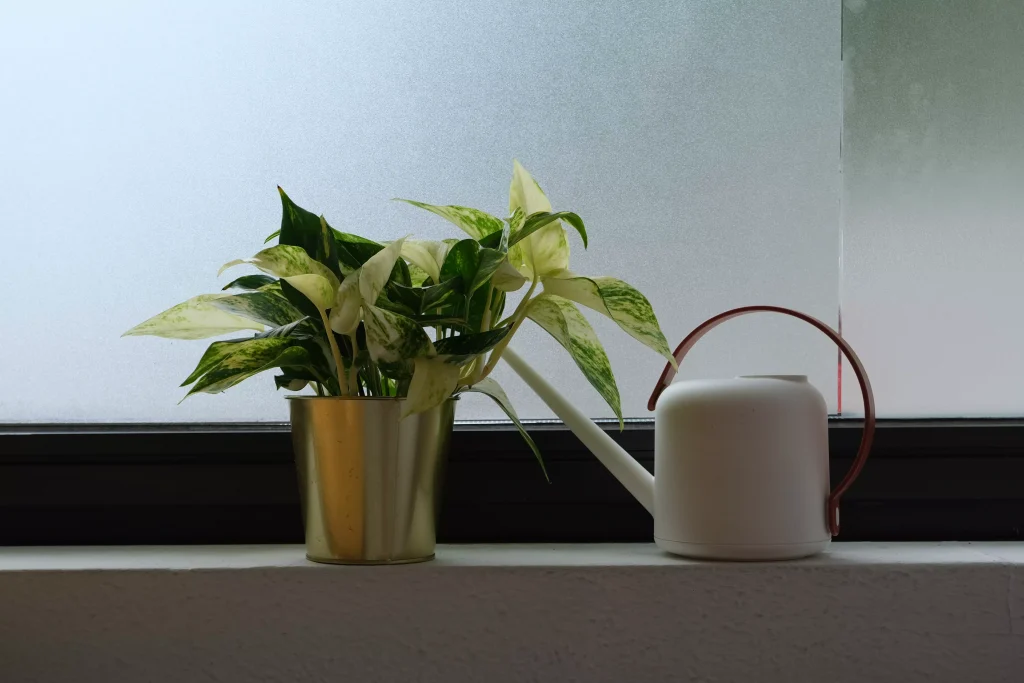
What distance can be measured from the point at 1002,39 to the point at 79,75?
3.21 ft

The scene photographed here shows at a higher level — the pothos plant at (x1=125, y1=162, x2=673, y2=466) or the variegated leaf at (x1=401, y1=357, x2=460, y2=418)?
the pothos plant at (x1=125, y1=162, x2=673, y2=466)

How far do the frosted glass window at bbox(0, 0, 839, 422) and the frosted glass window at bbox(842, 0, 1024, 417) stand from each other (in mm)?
33

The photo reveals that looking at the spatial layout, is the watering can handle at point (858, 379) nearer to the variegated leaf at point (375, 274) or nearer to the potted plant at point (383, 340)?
the potted plant at point (383, 340)

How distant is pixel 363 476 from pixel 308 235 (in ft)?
0.64

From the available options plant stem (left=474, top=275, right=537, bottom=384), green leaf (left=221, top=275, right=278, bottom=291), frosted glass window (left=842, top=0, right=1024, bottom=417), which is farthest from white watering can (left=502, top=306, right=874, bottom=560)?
green leaf (left=221, top=275, right=278, bottom=291)

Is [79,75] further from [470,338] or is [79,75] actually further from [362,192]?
[470,338]

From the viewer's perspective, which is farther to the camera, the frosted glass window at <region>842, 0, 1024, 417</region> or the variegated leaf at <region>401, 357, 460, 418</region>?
the frosted glass window at <region>842, 0, 1024, 417</region>

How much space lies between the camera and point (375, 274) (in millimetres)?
637

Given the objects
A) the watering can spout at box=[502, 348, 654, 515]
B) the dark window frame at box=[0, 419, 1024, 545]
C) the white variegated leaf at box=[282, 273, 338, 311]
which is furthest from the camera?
the dark window frame at box=[0, 419, 1024, 545]

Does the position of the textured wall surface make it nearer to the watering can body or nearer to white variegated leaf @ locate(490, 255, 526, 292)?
the watering can body

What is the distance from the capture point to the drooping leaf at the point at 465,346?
67 cm

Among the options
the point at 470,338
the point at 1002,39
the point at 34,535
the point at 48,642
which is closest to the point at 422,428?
the point at 470,338

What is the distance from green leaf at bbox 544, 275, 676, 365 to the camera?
688mm

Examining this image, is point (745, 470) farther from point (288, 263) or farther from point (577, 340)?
point (288, 263)
